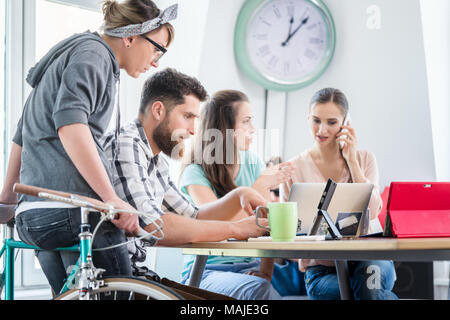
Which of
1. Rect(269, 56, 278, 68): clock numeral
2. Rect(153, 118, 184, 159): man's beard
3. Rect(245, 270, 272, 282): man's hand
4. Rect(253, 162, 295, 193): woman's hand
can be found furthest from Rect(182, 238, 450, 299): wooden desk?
Rect(269, 56, 278, 68): clock numeral

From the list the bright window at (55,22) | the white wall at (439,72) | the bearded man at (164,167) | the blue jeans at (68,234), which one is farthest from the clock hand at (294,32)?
the blue jeans at (68,234)

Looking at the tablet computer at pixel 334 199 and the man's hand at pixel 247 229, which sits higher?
the tablet computer at pixel 334 199

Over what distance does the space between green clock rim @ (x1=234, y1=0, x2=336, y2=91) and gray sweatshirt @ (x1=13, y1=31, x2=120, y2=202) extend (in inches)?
74.8

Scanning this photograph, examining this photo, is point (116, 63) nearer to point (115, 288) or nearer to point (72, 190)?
point (72, 190)

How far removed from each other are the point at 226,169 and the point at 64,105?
1245 millimetres

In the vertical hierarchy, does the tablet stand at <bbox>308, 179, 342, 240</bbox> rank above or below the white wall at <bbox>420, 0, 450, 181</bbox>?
below

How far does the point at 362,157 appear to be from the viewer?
2.77 m

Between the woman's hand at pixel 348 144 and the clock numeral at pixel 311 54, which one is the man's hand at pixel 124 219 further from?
the clock numeral at pixel 311 54

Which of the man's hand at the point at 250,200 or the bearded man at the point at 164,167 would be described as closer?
the bearded man at the point at 164,167

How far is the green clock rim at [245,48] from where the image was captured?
319 centimetres

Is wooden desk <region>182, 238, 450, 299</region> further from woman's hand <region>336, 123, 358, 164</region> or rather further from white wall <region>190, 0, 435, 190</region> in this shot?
white wall <region>190, 0, 435, 190</region>

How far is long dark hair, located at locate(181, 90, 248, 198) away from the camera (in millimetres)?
2352
